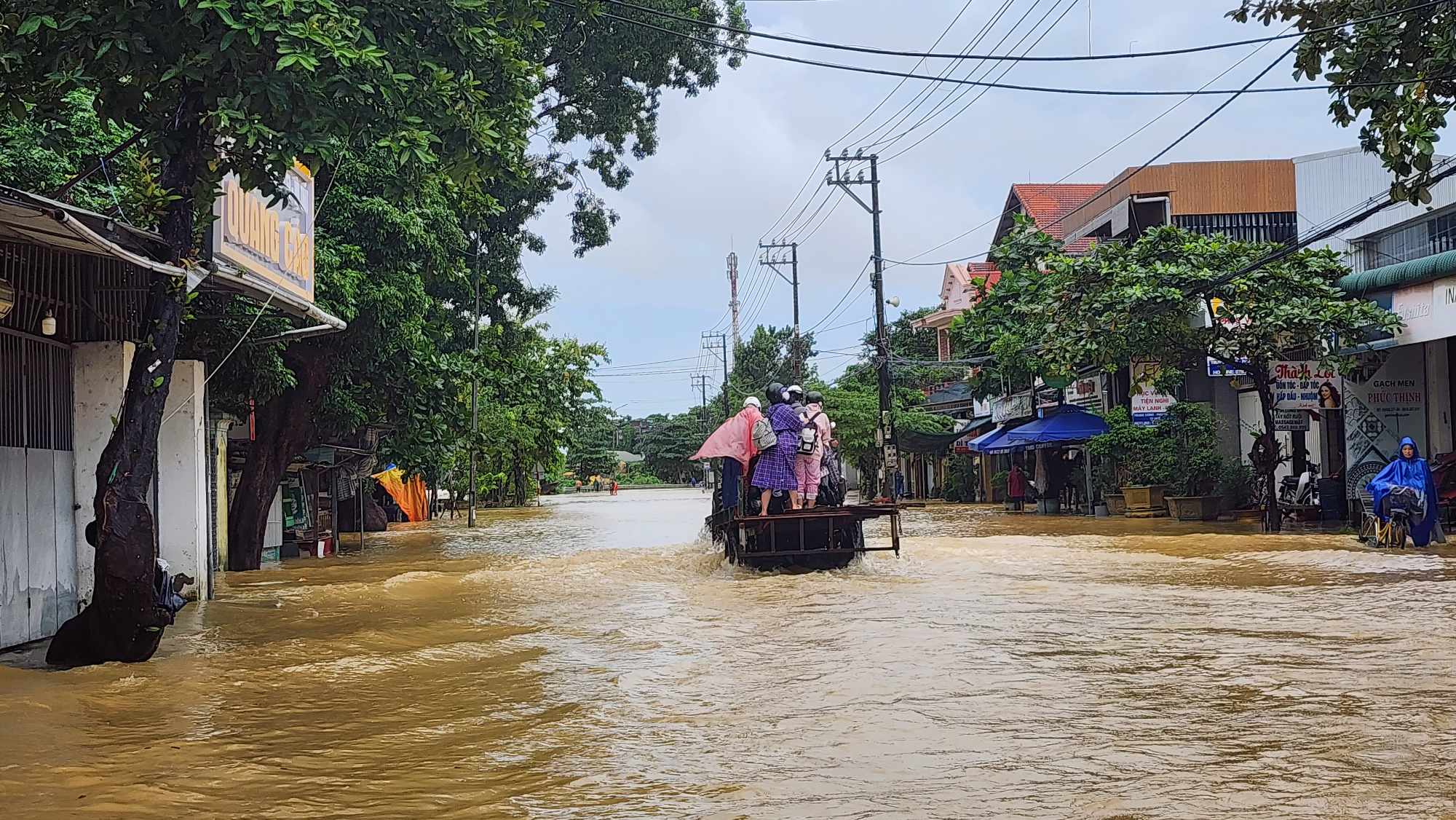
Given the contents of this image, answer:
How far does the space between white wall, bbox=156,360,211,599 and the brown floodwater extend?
832mm

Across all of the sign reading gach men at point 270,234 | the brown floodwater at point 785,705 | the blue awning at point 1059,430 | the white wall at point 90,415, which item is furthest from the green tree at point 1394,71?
the blue awning at point 1059,430

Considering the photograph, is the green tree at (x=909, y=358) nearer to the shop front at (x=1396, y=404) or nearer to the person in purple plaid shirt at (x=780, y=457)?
the shop front at (x=1396, y=404)

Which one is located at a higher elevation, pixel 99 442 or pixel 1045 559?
pixel 99 442

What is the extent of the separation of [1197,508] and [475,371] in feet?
46.7

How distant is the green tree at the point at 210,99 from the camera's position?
7.52 meters

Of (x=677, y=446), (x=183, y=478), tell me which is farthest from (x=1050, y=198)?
(x=677, y=446)

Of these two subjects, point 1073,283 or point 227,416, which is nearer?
point 227,416

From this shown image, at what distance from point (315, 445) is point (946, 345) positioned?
1211 inches

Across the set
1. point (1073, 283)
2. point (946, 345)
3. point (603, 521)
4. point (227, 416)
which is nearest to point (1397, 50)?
point (1073, 283)

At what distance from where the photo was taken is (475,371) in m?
21.8

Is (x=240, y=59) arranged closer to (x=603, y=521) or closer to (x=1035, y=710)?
(x=1035, y=710)

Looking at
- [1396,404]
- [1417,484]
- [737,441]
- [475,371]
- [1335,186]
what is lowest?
[1417,484]

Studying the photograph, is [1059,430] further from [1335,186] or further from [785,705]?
[785,705]

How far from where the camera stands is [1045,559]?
16.7m
